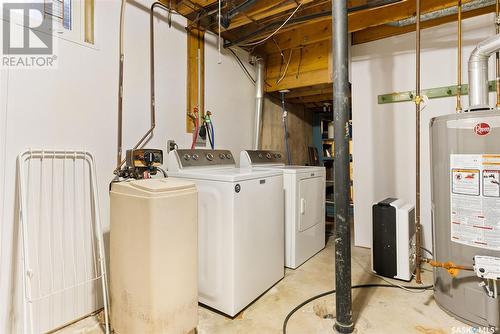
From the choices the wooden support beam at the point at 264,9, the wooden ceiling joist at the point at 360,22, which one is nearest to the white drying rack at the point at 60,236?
the wooden support beam at the point at 264,9

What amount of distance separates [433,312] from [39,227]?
101 inches

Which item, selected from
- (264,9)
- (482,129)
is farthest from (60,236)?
(482,129)

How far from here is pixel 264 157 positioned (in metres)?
3.03

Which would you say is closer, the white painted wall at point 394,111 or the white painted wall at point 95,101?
the white painted wall at point 95,101

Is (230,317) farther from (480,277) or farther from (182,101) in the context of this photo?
(182,101)

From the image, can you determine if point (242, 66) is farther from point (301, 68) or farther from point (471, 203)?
point (471, 203)

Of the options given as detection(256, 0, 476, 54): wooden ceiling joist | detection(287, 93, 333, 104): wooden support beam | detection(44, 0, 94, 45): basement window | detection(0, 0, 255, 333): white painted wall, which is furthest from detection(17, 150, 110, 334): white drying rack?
detection(287, 93, 333, 104): wooden support beam

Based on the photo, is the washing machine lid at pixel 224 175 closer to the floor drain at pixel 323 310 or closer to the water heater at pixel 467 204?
the floor drain at pixel 323 310

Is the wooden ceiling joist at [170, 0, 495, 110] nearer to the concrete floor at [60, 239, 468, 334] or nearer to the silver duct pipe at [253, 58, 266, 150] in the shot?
the silver duct pipe at [253, 58, 266, 150]

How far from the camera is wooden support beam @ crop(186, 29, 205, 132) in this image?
2607 millimetres

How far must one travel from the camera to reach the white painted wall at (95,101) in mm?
1513

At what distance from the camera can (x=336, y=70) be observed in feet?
5.10

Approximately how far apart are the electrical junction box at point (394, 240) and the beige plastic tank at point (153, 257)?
165 centimetres

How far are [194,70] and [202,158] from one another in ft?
3.01
